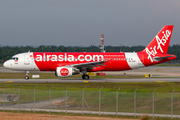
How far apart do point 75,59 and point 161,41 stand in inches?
665

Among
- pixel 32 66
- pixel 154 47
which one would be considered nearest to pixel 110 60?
pixel 154 47

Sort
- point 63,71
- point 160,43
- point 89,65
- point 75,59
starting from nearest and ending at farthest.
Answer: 1. point 63,71
2. point 89,65
3. point 75,59
4. point 160,43

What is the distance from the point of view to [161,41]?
164ft

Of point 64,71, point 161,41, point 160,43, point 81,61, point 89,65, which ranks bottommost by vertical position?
point 64,71

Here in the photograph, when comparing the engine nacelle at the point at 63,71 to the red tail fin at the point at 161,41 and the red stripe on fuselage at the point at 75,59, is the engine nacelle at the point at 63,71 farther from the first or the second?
the red tail fin at the point at 161,41

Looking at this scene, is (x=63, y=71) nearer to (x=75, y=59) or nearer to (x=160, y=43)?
(x=75, y=59)

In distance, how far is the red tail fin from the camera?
50.0 meters

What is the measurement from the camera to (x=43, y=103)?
87.0 ft

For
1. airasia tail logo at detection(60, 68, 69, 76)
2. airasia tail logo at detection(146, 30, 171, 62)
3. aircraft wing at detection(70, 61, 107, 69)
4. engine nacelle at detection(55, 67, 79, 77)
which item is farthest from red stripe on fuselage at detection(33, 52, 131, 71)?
airasia tail logo at detection(146, 30, 171, 62)

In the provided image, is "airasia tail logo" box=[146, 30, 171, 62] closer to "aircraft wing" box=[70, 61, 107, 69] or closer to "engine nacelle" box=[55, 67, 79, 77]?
"aircraft wing" box=[70, 61, 107, 69]

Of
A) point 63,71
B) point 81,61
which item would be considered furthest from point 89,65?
point 63,71

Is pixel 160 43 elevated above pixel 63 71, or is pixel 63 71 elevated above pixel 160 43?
pixel 160 43

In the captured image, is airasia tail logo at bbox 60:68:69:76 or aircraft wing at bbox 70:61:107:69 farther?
aircraft wing at bbox 70:61:107:69

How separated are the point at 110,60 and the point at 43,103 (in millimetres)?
23339
